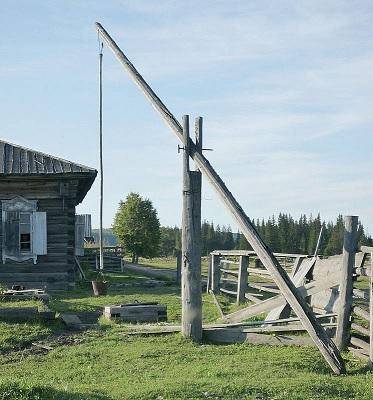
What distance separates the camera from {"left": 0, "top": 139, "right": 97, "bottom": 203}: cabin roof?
20.7 m

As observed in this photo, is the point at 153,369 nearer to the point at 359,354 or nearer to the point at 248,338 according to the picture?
the point at 248,338

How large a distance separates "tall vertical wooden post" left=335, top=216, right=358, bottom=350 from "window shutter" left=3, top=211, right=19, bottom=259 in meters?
13.4

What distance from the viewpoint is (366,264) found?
1034 centimetres

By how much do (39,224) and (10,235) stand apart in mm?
991

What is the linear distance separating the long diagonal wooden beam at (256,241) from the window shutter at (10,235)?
29.5 feet

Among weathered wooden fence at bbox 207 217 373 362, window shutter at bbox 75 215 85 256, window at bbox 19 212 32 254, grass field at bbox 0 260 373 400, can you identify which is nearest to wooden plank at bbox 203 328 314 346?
weathered wooden fence at bbox 207 217 373 362

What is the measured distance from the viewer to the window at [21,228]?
68.9ft

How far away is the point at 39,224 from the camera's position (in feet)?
68.9

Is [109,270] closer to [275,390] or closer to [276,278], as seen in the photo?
[276,278]

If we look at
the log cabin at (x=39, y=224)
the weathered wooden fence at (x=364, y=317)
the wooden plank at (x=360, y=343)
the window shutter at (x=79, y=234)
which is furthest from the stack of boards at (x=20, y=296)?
the window shutter at (x=79, y=234)

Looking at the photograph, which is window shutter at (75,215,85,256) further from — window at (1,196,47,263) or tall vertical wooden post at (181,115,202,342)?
tall vertical wooden post at (181,115,202,342)

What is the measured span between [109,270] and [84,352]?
21570 mm

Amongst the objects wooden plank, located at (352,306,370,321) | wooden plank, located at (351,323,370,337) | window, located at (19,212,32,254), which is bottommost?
wooden plank, located at (351,323,370,337)

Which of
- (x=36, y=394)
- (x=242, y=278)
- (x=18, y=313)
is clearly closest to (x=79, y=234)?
(x=242, y=278)
